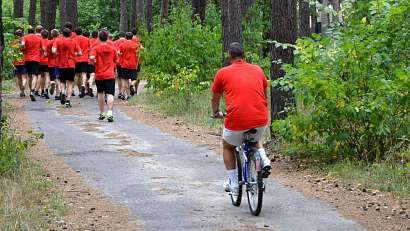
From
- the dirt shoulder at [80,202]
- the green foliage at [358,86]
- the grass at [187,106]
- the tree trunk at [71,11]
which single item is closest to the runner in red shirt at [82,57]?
the grass at [187,106]

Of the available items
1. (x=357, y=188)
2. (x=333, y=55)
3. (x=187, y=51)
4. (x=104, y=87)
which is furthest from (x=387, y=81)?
(x=187, y=51)

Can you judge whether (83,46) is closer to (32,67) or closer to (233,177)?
(32,67)

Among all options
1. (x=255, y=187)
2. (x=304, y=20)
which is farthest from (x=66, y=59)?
(x=255, y=187)

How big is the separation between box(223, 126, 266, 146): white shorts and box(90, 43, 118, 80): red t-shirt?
8842 millimetres

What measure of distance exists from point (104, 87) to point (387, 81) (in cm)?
843

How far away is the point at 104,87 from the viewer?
17.8 meters

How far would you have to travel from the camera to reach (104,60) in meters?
17.4

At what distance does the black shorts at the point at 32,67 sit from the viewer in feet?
75.1

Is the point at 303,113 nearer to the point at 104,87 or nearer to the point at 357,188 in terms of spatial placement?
the point at 357,188

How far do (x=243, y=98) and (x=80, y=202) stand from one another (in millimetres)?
2517

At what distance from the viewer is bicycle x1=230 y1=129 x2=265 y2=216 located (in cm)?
867

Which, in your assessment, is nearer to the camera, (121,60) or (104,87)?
(104,87)

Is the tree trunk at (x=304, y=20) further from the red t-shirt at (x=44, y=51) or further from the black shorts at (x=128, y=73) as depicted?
the red t-shirt at (x=44, y=51)

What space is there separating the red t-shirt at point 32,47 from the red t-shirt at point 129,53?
2.51 meters
